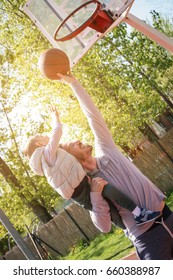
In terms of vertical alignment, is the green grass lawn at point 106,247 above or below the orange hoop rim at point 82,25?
below

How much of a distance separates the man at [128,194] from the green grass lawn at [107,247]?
5.58 metres

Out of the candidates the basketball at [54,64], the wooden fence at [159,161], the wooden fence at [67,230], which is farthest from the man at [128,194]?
the wooden fence at [67,230]

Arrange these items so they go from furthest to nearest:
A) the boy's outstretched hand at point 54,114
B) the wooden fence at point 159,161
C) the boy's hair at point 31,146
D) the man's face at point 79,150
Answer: the wooden fence at point 159,161 → the boy's outstretched hand at point 54,114 → the boy's hair at point 31,146 → the man's face at point 79,150

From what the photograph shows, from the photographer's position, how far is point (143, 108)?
55.4 ft

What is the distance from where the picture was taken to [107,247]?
11.1m

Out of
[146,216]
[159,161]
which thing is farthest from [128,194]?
[159,161]

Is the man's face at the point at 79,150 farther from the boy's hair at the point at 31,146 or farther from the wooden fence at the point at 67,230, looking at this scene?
the wooden fence at the point at 67,230

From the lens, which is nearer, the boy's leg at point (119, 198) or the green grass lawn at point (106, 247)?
the boy's leg at point (119, 198)

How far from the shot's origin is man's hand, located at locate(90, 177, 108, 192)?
3297mm

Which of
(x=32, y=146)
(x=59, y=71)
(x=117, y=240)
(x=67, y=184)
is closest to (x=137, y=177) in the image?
(x=67, y=184)

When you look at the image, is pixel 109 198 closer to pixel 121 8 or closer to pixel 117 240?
pixel 121 8

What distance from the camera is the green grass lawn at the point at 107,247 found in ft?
30.2

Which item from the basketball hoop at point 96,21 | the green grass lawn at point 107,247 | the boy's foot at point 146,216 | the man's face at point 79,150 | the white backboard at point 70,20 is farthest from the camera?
the green grass lawn at point 107,247
